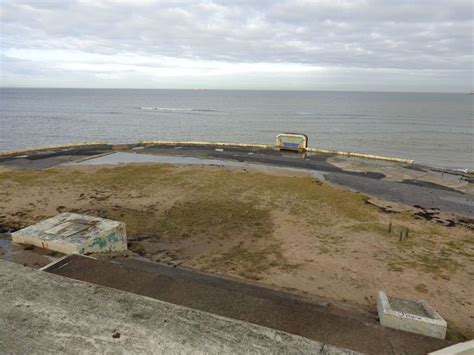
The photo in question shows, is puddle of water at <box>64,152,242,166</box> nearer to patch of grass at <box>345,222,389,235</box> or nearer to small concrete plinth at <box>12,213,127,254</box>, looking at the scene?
patch of grass at <box>345,222,389,235</box>

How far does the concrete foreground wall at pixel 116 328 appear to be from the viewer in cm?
398

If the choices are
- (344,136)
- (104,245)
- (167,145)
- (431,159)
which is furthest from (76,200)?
(344,136)

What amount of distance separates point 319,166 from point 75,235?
62.9 ft

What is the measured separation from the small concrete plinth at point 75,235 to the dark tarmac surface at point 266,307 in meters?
0.49

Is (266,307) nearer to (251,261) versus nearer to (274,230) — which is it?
(251,261)

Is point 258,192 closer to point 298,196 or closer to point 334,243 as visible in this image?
point 298,196

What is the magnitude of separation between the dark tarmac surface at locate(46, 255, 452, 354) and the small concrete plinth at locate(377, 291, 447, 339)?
0.50 feet

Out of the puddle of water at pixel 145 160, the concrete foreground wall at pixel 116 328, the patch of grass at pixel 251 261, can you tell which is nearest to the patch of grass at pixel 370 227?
the patch of grass at pixel 251 261

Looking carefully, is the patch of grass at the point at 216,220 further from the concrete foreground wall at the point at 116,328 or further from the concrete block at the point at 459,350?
the concrete block at the point at 459,350

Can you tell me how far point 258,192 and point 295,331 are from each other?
469 inches

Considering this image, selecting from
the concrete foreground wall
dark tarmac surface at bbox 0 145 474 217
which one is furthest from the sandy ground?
the concrete foreground wall

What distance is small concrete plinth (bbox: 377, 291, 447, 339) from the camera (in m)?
5.36

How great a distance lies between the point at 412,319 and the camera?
17.7 ft

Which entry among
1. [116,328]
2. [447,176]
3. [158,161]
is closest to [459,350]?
[116,328]
